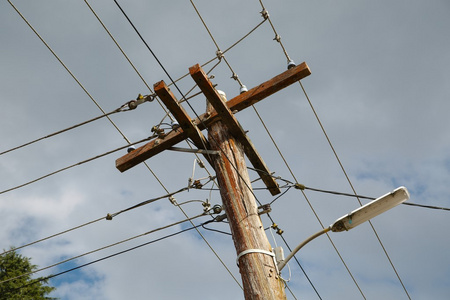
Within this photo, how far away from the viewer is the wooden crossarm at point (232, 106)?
606 centimetres

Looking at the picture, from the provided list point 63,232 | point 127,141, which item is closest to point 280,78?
point 127,141

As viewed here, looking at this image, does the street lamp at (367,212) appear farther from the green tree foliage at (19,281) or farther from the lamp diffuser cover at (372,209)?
the green tree foliage at (19,281)

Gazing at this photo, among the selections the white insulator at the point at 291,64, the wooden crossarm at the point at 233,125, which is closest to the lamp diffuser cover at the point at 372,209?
the wooden crossarm at the point at 233,125

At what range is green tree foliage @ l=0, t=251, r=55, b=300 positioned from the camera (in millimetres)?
17797

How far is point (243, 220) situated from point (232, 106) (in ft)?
5.52

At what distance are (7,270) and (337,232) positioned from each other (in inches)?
670

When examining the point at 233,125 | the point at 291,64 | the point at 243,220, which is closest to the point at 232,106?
the point at 233,125

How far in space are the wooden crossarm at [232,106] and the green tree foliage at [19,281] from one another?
13.7m

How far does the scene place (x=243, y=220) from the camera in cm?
517

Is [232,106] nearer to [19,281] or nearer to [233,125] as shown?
[233,125]

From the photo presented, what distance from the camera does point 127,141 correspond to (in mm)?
6750

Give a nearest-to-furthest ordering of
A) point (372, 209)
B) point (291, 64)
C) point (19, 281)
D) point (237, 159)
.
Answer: point (372, 209)
point (237, 159)
point (291, 64)
point (19, 281)

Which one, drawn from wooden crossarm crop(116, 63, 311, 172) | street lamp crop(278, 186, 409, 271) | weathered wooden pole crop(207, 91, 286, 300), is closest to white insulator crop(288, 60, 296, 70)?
wooden crossarm crop(116, 63, 311, 172)

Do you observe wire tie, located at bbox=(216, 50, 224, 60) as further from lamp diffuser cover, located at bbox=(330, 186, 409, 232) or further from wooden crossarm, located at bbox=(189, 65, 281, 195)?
lamp diffuser cover, located at bbox=(330, 186, 409, 232)
